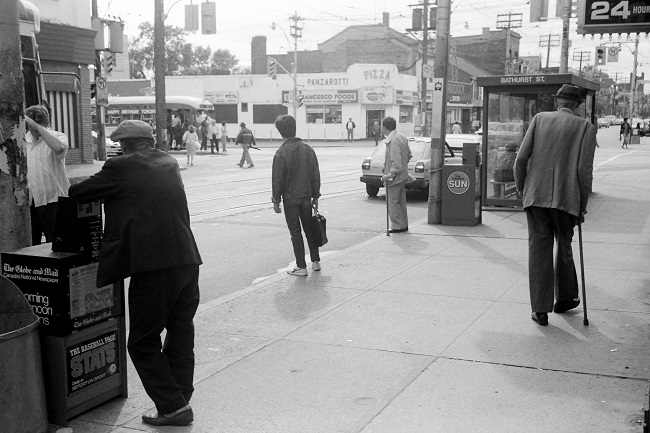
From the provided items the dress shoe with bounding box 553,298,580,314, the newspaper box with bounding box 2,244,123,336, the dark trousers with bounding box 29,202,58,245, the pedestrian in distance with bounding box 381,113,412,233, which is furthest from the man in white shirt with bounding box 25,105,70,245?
the pedestrian in distance with bounding box 381,113,412,233

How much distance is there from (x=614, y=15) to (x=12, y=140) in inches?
259

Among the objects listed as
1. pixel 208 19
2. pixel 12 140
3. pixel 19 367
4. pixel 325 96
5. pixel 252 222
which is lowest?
pixel 252 222

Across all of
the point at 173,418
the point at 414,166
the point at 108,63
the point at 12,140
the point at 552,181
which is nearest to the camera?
the point at 173,418

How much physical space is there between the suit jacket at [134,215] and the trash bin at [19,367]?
437mm

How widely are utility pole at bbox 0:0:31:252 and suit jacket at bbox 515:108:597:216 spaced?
12.6ft

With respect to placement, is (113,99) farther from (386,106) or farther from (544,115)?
(544,115)

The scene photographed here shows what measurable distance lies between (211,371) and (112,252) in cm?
148

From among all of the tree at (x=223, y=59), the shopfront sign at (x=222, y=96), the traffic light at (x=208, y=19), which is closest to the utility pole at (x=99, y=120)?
the traffic light at (x=208, y=19)

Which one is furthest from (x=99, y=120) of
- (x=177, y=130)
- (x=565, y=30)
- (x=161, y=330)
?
(x=161, y=330)

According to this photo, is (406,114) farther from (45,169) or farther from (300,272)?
(45,169)

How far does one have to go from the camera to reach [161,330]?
436 cm

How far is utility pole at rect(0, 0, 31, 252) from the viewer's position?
15.2ft

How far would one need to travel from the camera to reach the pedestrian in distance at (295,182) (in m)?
8.41

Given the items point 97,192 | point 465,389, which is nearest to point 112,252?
point 97,192
